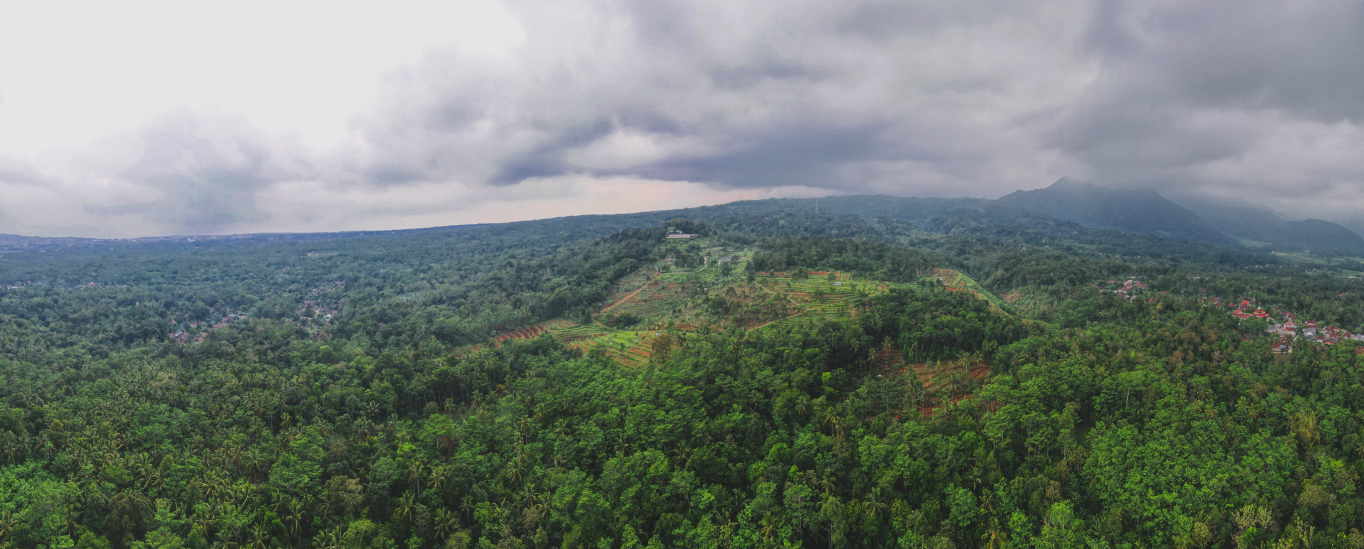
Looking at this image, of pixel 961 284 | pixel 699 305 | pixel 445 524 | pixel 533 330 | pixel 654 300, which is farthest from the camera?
pixel 961 284

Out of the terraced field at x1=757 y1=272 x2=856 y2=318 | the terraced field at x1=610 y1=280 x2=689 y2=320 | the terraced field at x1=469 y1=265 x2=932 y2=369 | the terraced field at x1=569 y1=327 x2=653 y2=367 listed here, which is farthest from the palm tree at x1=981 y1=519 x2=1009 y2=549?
the terraced field at x1=610 y1=280 x2=689 y2=320

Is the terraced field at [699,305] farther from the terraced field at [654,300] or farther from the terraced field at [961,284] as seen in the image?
the terraced field at [961,284]

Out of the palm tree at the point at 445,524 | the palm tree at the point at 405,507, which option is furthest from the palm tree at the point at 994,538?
the palm tree at the point at 405,507

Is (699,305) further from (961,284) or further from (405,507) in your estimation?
(961,284)

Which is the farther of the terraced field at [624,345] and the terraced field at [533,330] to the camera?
the terraced field at [533,330]

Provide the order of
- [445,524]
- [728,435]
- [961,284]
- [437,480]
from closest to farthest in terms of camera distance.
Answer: [445,524] < [437,480] < [728,435] < [961,284]

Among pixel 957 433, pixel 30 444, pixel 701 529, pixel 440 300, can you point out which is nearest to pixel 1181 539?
pixel 957 433

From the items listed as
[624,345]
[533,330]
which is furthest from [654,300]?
[533,330]

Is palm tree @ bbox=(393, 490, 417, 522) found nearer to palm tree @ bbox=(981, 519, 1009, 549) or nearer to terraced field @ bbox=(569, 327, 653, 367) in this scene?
terraced field @ bbox=(569, 327, 653, 367)
